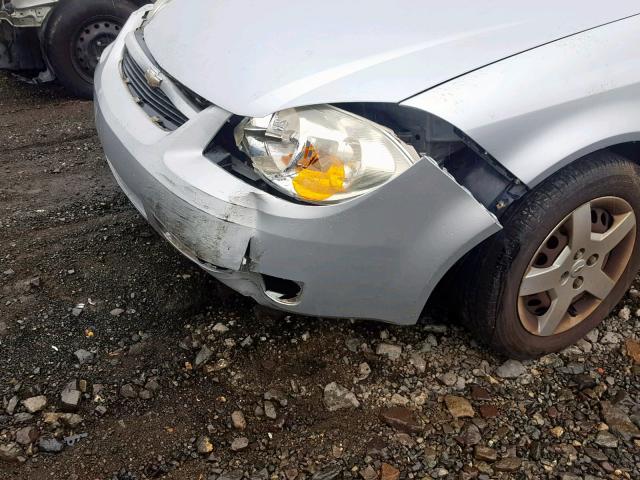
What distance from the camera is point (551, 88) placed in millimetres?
1797

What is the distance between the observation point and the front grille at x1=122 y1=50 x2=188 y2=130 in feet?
6.97

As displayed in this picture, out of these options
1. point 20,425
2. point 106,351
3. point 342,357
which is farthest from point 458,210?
point 20,425

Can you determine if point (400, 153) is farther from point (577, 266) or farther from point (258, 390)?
point (258, 390)

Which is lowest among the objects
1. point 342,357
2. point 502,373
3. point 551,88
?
point 342,357

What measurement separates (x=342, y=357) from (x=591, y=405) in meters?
0.89

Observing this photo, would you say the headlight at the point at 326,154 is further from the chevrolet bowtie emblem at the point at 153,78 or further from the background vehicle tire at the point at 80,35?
the background vehicle tire at the point at 80,35

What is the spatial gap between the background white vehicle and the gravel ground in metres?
2.05

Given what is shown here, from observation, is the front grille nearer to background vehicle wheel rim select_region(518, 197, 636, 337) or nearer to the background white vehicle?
background vehicle wheel rim select_region(518, 197, 636, 337)

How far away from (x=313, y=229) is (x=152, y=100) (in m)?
0.87

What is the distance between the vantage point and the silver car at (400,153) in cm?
177

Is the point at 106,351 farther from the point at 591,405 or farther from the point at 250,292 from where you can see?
the point at 591,405

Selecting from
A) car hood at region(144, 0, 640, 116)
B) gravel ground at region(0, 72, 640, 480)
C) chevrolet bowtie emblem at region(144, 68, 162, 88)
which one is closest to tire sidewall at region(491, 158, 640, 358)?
gravel ground at region(0, 72, 640, 480)

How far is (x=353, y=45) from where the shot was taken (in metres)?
1.94

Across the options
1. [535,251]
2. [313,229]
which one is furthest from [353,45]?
[535,251]
